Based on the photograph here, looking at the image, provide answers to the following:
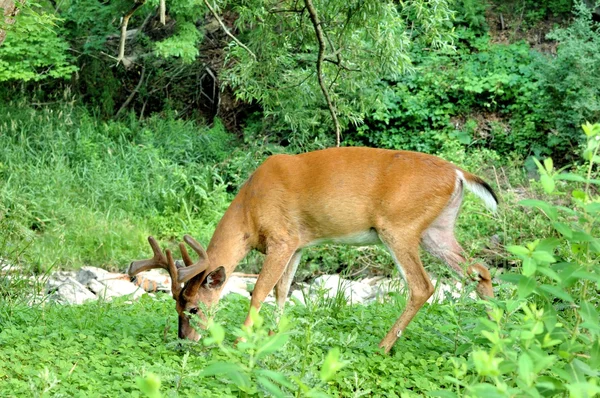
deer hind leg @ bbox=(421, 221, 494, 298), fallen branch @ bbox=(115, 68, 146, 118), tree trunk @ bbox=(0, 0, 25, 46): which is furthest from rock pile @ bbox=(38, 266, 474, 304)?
fallen branch @ bbox=(115, 68, 146, 118)

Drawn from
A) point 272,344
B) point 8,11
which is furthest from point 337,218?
point 272,344

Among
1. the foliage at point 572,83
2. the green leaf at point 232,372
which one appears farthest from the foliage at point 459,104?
the green leaf at point 232,372

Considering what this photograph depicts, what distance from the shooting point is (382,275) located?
33.5 ft

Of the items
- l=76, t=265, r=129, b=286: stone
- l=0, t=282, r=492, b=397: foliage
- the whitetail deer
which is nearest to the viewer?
l=0, t=282, r=492, b=397: foliage

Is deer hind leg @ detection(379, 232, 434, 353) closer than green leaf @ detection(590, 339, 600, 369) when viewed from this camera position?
No

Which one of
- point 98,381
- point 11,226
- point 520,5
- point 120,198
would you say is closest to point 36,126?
point 120,198

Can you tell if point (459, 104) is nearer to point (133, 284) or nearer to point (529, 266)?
point (133, 284)

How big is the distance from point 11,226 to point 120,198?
176 inches

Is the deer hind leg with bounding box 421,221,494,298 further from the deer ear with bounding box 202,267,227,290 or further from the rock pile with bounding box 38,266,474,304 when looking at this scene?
the rock pile with bounding box 38,266,474,304

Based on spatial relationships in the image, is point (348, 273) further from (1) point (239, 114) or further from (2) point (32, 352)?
(1) point (239, 114)

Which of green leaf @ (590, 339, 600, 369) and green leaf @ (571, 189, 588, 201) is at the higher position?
→ green leaf @ (571, 189, 588, 201)

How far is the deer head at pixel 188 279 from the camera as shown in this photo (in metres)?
5.79

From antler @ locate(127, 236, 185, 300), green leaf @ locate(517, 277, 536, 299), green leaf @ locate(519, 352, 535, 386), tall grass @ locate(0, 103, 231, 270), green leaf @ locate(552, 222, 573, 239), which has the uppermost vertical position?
green leaf @ locate(552, 222, 573, 239)

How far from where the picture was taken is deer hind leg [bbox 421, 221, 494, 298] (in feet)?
20.0
